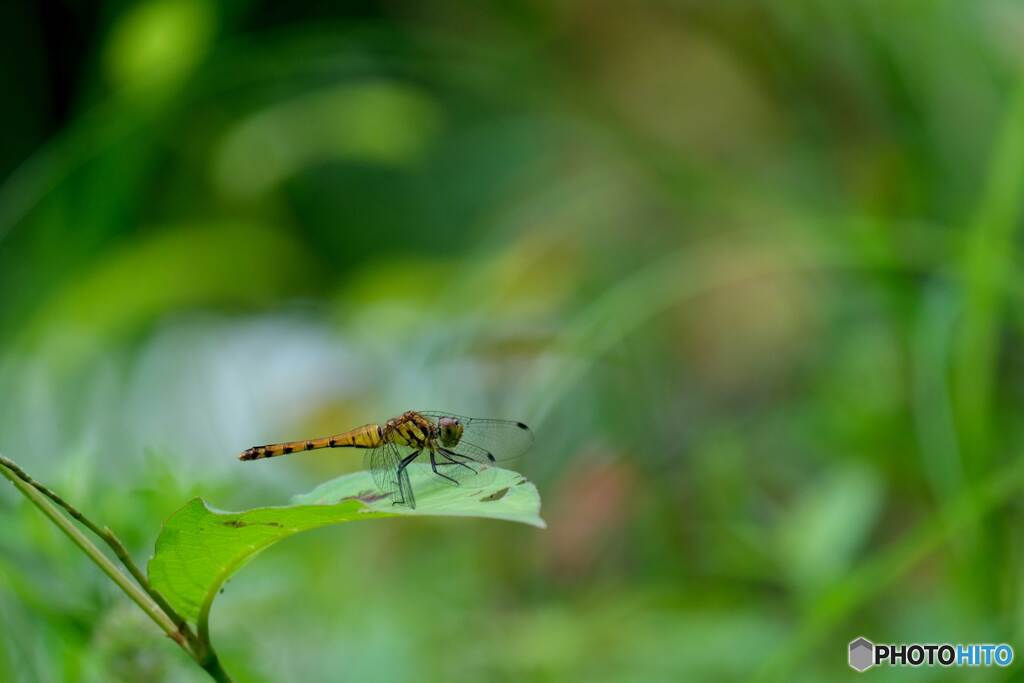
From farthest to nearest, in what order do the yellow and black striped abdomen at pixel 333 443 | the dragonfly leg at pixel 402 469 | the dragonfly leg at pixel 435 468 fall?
1. the yellow and black striped abdomen at pixel 333 443
2. the dragonfly leg at pixel 435 468
3. the dragonfly leg at pixel 402 469

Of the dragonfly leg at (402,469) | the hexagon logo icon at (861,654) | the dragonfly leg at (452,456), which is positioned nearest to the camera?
the dragonfly leg at (402,469)

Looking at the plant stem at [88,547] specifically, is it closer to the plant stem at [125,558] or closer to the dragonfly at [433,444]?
the plant stem at [125,558]

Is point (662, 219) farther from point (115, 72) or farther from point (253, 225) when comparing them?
point (115, 72)

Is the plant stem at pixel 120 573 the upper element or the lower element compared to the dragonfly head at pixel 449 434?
lower

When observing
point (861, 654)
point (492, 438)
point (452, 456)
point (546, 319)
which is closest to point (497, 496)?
point (452, 456)

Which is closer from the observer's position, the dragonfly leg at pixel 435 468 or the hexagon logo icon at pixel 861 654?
the dragonfly leg at pixel 435 468

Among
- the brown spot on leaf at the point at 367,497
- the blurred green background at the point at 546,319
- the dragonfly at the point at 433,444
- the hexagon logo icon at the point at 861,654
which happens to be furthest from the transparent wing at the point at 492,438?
the hexagon logo icon at the point at 861,654

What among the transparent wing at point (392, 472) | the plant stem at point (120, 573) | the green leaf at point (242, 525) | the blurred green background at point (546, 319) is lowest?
the plant stem at point (120, 573)

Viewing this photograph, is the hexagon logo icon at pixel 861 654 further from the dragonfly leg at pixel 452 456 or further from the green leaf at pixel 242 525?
Result: the green leaf at pixel 242 525
